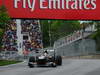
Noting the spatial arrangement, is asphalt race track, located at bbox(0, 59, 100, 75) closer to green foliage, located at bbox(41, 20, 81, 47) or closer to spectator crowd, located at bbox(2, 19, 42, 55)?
spectator crowd, located at bbox(2, 19, 42, 55)

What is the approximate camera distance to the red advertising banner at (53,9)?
22.7 metres

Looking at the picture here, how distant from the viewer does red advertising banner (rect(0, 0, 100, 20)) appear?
2270 cm

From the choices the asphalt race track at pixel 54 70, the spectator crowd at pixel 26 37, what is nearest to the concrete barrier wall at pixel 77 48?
the spectator crowd at pixel 26 37

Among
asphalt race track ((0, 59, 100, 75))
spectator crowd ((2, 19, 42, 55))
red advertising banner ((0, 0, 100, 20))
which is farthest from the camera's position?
spectator crowd ((2, 19, 42, 55))

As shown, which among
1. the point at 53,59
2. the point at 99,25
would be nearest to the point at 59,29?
the point at 99,25

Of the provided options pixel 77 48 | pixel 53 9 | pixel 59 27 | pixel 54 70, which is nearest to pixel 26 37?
pixel 77 48

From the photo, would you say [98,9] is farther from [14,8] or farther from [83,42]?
[83,42]

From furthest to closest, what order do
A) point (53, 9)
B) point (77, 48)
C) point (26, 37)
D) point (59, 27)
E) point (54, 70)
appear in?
point (59, 27) < point (26, 37) < point (77, 48) < point (53, 9) < point (54, 70)

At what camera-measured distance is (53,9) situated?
23.1 meters

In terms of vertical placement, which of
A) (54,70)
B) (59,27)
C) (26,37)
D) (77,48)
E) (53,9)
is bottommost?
(77,48)

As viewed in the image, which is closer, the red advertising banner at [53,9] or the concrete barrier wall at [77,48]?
the red advertising banner at [53,9]

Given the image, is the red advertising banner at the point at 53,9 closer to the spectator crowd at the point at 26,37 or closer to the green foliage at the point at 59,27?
the spectator crowd at the point at 26,37

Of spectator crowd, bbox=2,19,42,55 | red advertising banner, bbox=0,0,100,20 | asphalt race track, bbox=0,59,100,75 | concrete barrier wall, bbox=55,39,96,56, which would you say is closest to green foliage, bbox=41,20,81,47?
spectator crowd, bbox=2,19,42,55

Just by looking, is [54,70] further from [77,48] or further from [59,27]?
[59,27]
